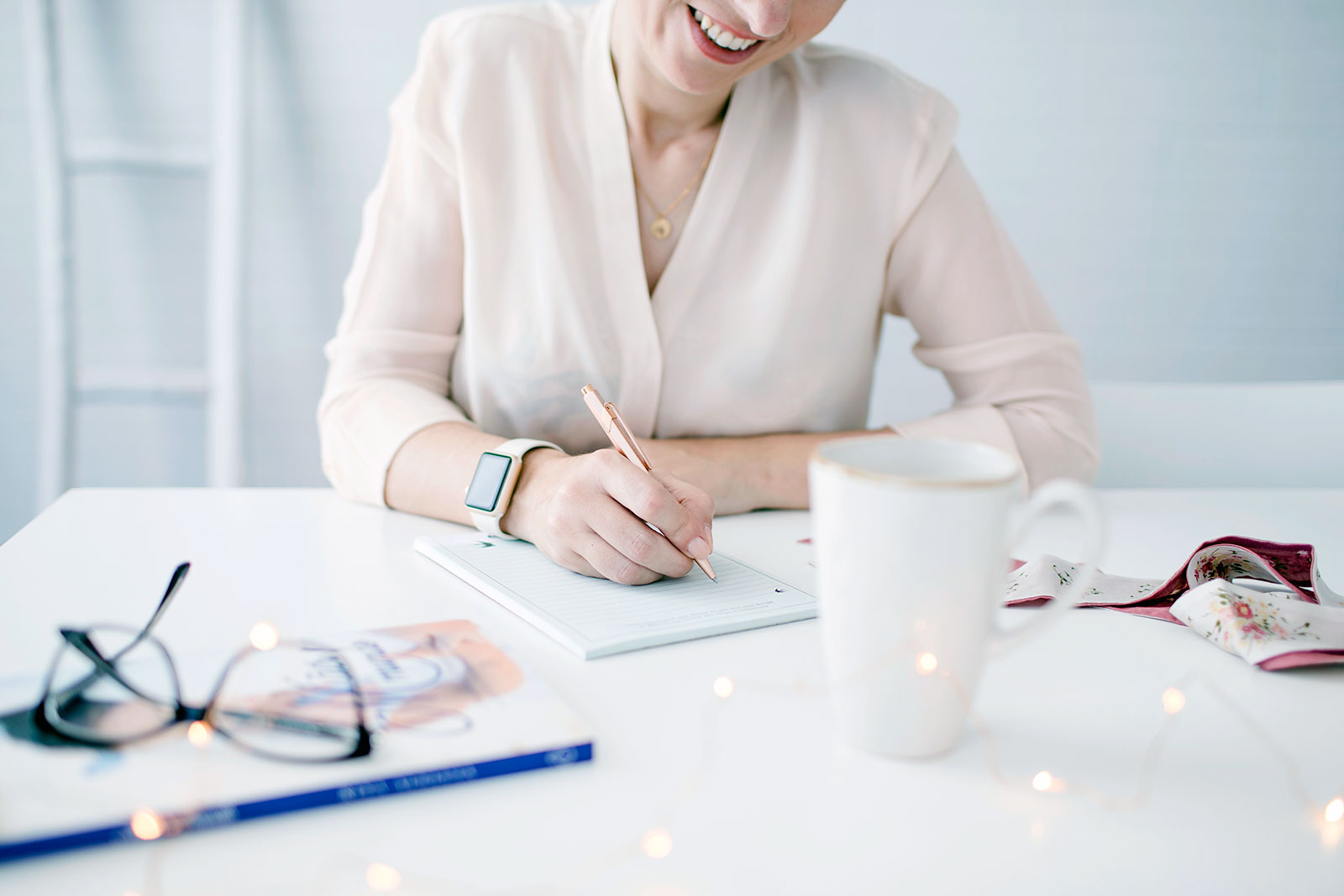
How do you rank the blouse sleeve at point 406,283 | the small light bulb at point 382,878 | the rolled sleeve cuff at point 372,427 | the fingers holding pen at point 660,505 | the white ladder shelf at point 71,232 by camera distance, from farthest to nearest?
1. the white ladder shelf at point 71,232
2. the blouse sleeve at point 406,283
3. the rolled sleeve cuff at point 372,427
4. the fingers holding pen at point 660,505
5. the small light bulb at point 382,878

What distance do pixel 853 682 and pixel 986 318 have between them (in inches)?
30.1

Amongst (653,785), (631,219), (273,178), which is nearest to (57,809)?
(653,785)

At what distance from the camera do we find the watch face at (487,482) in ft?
2.41

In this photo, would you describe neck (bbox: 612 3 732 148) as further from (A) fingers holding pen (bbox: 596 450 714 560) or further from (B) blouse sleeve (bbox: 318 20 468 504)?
(A) fingers holding pen (bbox: 596 450 714 560)

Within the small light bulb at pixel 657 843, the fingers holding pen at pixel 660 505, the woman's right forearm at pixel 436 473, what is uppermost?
the fingers holding pen at pixel 660 505

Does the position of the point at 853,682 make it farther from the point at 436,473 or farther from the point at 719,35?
the point at 719,35

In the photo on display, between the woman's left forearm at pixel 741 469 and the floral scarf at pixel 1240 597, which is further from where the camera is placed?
the woman's left forearm at pixel 741 469

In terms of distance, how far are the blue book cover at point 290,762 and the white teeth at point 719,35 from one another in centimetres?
68

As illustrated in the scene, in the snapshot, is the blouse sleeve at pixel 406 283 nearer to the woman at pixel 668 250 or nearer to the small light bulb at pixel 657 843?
the woman at pixel 668 250

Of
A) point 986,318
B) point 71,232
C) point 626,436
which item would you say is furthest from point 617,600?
point 71,232

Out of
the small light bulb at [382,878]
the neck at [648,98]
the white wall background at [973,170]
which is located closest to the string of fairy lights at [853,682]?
the small light bulb at [382,878]

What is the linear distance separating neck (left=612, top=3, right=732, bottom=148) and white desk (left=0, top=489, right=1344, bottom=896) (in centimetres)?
63

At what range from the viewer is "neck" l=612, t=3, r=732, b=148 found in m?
1.03

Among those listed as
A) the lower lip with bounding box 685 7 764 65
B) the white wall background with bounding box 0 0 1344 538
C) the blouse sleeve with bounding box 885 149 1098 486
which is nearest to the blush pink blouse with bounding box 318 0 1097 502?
the blouse sleeve with bounding box 885 149 1098 486
